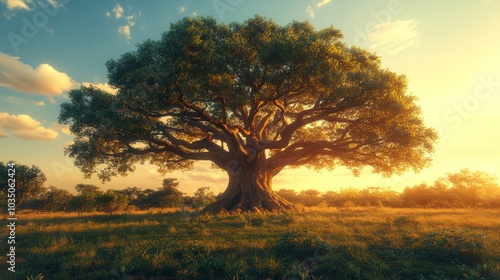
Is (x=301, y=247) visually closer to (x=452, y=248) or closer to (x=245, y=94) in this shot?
(x=452, y=248)

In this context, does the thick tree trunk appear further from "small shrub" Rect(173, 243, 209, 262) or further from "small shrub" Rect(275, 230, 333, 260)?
"small shrub" Rect(173, 243, 209, 262)

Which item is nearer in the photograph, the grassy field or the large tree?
the grassy field

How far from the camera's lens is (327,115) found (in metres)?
23.6

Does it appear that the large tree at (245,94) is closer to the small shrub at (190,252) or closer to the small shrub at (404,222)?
the small shrub at (404,222)

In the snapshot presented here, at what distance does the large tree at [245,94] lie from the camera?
63.7 feet

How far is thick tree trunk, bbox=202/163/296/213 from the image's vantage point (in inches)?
982

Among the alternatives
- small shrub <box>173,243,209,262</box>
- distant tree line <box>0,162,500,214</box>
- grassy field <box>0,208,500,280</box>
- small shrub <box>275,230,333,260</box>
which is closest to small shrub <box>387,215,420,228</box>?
grassy field <box>0,208,500,280</box>

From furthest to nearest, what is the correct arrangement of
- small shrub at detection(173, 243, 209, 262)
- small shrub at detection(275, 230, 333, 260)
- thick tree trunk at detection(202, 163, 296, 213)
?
1. thick tree trunk at detection(202, 163, 296, 213)
2. small shrub at detection(275, 230, 333, 260)
3. small shrub at detection(173, 243, 209, 262)

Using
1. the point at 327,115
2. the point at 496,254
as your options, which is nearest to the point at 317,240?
the point at 496,254

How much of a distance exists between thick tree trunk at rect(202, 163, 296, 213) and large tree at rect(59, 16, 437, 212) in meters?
0.10

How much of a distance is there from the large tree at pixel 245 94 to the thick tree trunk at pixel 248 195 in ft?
0.34

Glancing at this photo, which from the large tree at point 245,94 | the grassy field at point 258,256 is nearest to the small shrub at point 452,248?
the grassy field at point 258,256

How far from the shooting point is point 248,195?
25.8m

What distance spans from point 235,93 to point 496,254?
609 inches
